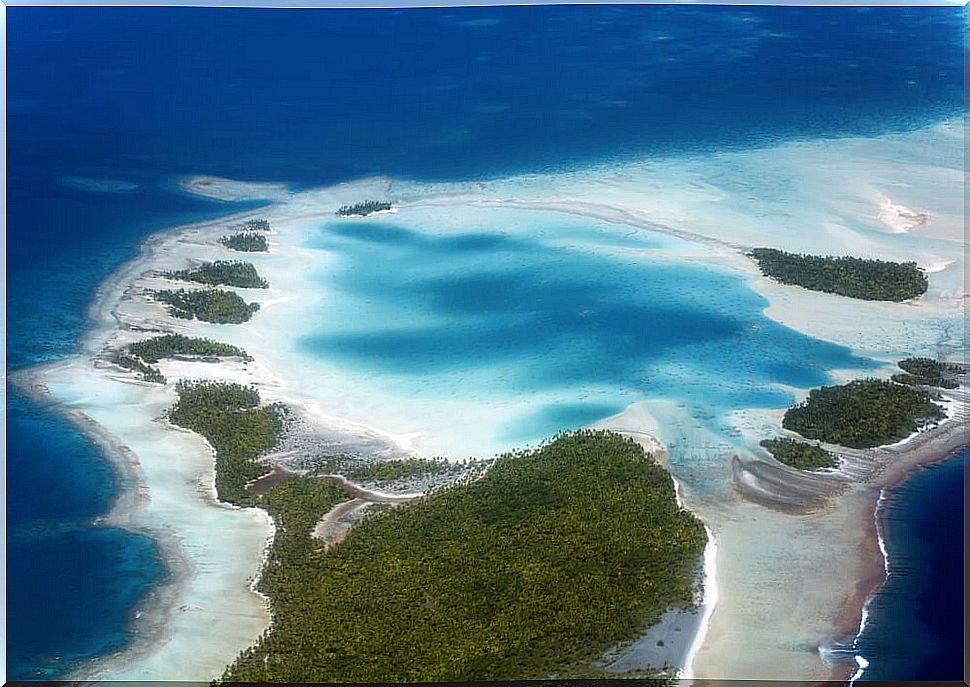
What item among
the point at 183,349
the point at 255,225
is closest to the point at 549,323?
the point at 255,225

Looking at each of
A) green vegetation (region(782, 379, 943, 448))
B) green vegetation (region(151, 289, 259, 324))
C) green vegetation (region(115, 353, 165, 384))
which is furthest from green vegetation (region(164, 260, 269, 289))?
green vegetation (region(782, 379, 943, 448))

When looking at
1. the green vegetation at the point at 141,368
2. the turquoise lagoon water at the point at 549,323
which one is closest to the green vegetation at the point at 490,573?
the turquoise lagoon water at the point at 549,323

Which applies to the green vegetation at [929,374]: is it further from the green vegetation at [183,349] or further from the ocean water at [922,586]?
the green vegetation at [183,349]

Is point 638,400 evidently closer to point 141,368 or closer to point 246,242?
point 246,242

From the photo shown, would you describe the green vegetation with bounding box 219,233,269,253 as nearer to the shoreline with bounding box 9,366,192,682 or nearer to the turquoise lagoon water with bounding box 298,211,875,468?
the turquoise lagoon water with bounding box 298,211,875,468

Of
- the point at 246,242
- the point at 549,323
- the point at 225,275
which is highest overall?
the point at 246,242
